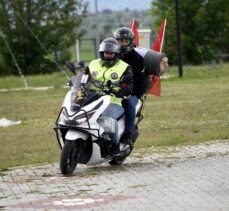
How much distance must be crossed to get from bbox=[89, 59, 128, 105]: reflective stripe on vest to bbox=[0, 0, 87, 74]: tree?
26396 mm

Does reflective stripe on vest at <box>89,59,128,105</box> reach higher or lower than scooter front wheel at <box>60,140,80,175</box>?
higher

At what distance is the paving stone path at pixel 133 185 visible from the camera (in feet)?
26.3

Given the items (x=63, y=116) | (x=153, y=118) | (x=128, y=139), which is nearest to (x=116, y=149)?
(x=128, y=139)

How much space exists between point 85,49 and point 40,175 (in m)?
48.9

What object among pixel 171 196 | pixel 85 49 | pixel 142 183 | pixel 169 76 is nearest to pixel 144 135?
pixel 142 183

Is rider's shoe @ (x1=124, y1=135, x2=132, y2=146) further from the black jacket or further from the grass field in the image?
the grass field

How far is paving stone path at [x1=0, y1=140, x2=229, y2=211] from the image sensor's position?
8.02m

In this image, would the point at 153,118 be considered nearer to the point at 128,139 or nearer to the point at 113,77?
the point at 128,139

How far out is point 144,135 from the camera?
14.2 metres

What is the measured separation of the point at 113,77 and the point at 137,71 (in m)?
0.79

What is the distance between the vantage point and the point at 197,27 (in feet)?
130

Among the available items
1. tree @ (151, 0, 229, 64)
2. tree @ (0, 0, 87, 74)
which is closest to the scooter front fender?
tree @ (0, 0, 87, 74)

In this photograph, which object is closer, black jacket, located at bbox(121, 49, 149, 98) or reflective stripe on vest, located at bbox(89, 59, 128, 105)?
reflective stripe on vest, located at bbox(89, 59, 128, 105)

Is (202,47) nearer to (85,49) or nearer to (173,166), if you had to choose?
(85,49)
